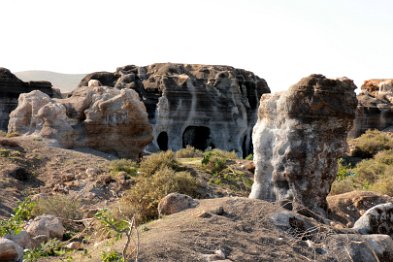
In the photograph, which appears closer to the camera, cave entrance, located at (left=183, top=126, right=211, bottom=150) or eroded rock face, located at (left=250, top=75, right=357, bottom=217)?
eroded rock face, located at (left=250, top=75, right=357, bottom=217)

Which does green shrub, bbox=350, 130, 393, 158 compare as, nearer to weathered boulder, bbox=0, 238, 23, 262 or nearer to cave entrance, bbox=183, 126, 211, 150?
cave entrance, bbox=183, 126, 211, 150

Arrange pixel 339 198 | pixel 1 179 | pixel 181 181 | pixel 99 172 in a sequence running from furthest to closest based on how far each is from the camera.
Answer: pixel 99 172
pixel 1 179
pixel 181 181
pixel 339 198

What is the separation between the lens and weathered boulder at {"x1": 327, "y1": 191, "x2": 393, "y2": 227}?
8781 mm

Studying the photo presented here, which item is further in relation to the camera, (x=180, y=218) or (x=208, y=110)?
(x=208, y=110)

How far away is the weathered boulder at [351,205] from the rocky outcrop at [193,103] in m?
20.0

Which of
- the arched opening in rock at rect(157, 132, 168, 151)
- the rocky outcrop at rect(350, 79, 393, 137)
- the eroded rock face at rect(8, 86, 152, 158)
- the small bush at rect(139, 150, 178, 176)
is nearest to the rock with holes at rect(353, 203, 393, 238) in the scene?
the small bush at rect(139, 150, 178, 176)

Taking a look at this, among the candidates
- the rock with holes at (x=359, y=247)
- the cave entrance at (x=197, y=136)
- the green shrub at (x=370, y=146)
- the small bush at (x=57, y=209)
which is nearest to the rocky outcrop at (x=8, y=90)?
the cave entrance at (x=197, y=136)

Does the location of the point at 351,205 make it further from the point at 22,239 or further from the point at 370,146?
the point at 370,146

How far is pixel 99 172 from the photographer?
13.0m

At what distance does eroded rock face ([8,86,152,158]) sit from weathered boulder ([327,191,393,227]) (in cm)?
795

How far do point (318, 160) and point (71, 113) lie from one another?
9838mm

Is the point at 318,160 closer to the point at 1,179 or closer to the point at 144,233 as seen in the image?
the point at 144,233

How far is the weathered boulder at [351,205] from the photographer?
878 centimetres

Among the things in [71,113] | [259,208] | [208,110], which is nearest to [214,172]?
[71,113]
